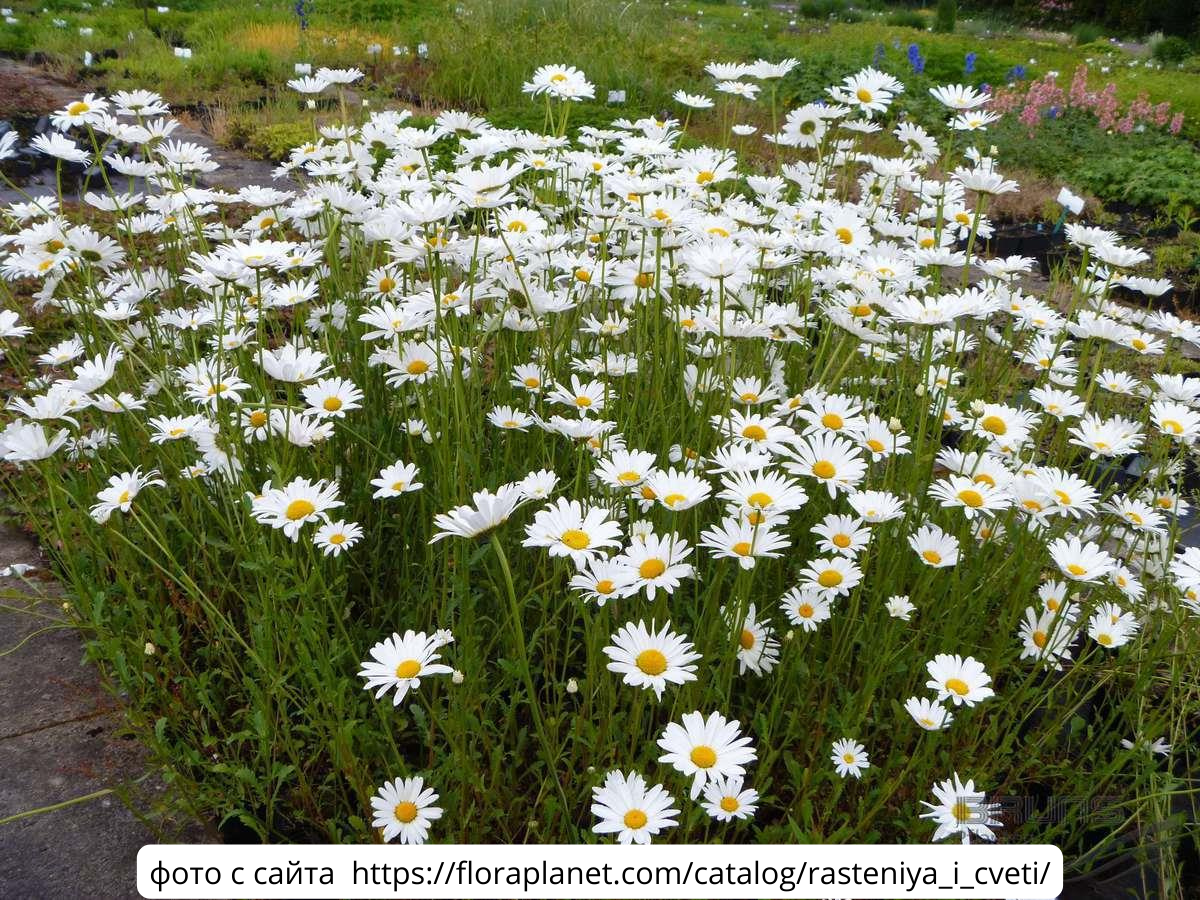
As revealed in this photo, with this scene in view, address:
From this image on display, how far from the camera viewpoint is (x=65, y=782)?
2.05 metres

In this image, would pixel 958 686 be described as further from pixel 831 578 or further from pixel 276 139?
pixel 276 139

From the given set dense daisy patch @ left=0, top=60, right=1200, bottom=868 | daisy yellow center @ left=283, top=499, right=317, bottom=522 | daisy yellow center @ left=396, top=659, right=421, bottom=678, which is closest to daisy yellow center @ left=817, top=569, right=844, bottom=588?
dense daisy patch @ left=0, top=60, right=1200, bottom=868

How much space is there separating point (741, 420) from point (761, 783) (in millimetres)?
777

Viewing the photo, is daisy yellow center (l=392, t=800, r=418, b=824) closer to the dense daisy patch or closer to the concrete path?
the dense daisy patch

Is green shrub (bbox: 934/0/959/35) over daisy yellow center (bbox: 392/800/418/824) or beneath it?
over

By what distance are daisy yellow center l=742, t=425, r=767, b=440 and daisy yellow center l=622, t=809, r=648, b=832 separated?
84cm

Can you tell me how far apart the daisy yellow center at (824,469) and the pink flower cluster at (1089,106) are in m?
8.32

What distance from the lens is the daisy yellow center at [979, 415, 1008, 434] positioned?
83.7 inches

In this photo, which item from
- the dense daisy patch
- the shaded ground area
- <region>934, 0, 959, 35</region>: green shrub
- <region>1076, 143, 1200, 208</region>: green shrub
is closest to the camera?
the dense daisy patch

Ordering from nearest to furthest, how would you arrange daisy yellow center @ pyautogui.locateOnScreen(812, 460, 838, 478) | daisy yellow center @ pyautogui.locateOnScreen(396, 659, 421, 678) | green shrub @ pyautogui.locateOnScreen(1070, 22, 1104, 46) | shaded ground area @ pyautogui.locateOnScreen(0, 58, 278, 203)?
1. daisy yellow center @ pyautogui.locateOnScreen(396, 659, 421, 678)
2. daisy yellow center @ pyautogui.locateOnScreen(812, 460, 838, 478)
3. shaded ground area @ pyautogui.locateOnScreen(0, 58, 278, 203)
4. green shrub @ pyautogui.locateOnScreen(1070, 22, 1104, 46)

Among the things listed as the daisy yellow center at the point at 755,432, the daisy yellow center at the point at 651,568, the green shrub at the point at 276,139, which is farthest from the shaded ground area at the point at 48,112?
the daisy yellow center at the point at 651,568

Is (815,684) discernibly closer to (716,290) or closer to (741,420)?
(741,420)

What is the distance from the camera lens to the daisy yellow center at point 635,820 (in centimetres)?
151

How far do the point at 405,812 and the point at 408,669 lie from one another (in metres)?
0.28
